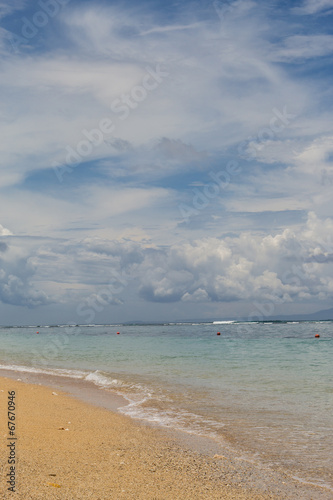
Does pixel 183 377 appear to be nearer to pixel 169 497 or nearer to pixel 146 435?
pixel 146 435

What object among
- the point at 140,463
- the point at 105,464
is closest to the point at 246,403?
the point at 140,463

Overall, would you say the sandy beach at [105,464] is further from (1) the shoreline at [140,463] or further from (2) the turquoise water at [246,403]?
(2) the turquoise water at [246,403]

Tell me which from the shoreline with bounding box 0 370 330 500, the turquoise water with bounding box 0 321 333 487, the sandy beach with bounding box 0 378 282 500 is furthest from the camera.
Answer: the turquoise water with bounding box 0 321 333 487

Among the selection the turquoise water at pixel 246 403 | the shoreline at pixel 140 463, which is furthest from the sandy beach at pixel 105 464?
the turquoise water at pixel 246 403

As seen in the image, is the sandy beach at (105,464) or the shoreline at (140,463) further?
the shoreline at (140,463)

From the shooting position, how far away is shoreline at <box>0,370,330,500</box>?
6105 millimetres

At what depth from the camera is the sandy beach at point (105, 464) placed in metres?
5.93

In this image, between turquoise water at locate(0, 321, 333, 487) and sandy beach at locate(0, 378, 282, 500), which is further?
turquoise water at locate(0, 321, 333, 487)

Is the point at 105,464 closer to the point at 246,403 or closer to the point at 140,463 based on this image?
the point at 140,463

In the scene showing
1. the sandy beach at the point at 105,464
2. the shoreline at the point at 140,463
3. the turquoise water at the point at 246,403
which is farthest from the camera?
the turquoise water at the point at 246,403

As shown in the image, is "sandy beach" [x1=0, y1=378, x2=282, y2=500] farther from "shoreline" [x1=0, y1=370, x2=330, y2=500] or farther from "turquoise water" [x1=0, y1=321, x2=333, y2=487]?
"turquoise water" [x1=0, y1=321, x2=333, y2=487]

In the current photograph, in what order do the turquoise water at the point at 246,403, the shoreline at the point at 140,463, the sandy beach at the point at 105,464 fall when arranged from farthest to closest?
the turquoise water at the point at 246,403 < the shoreline at the point at 140,463 < the sandy beach at the point at 105,464

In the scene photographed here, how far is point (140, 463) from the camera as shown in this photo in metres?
7.41

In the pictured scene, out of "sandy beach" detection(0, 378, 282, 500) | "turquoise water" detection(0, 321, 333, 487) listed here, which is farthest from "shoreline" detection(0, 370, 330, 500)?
"turquoise water" detection(0, 321, 333, 487)
